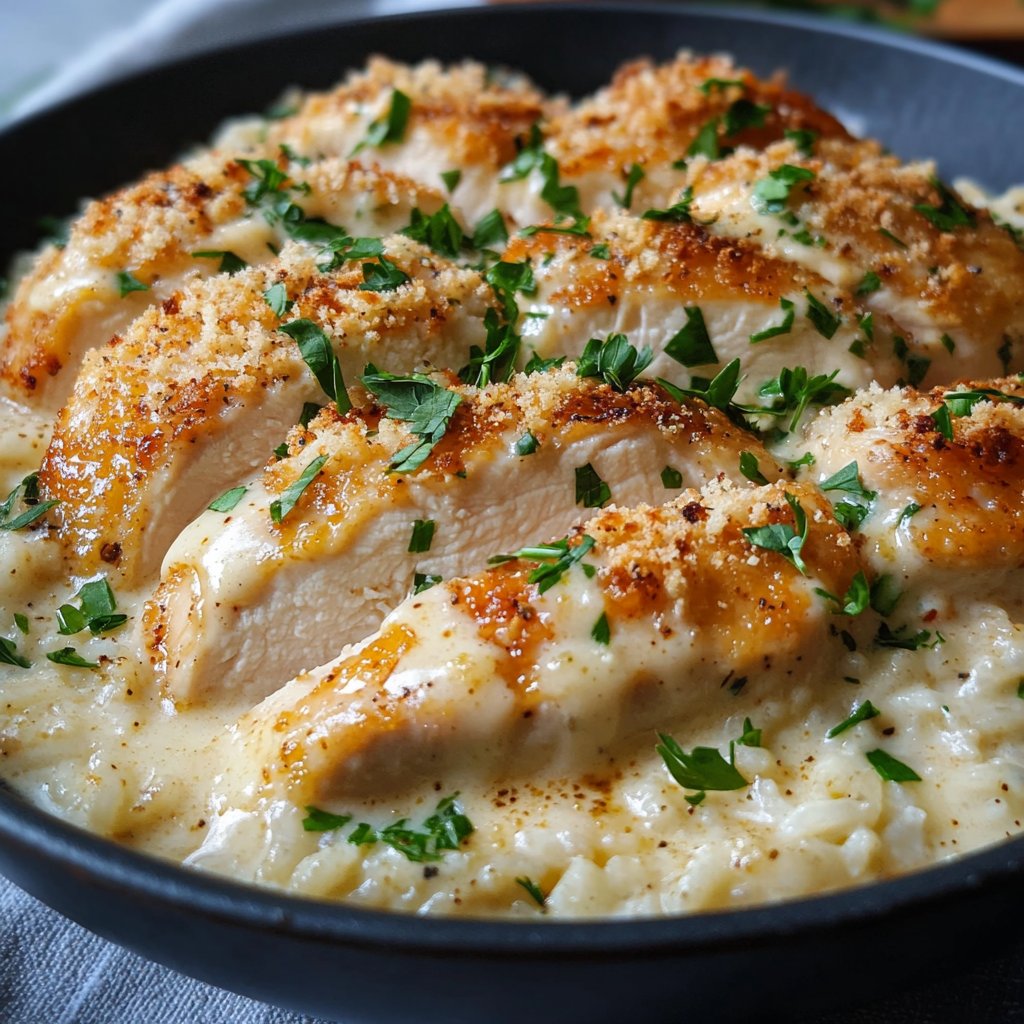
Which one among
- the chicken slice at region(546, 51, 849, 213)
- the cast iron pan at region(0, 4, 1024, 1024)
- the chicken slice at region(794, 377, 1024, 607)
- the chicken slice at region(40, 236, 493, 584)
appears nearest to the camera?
the cast iron pan at region(0, 4, 1024, 1024)

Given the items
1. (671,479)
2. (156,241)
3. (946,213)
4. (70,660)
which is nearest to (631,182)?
(946,213)

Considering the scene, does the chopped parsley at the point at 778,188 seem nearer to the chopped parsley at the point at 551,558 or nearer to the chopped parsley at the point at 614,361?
the chopped parsley at the point at 614,361

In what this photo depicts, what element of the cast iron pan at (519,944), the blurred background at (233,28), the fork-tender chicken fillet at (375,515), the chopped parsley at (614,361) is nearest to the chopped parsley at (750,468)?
the fork-tender chicken fillet at (375,515)

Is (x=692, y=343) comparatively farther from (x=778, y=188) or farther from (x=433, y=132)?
(x=433, y=132)

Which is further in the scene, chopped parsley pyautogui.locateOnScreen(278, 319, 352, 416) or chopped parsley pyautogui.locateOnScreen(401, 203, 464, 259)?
chopped parsley pyautogui.locateOnScreen(401, 203, 464, 259)

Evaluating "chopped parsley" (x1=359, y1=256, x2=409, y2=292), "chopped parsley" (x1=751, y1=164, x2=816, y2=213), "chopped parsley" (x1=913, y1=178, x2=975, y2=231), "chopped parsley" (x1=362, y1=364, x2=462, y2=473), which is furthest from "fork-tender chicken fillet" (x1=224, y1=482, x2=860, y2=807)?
"chopped parsley" (x1=913, y1=178, x2=975, y2=231)

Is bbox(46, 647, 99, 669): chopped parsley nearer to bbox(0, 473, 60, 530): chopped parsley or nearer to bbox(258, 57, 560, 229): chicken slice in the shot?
bbox(0, 473, 60, 530): chopped parsley

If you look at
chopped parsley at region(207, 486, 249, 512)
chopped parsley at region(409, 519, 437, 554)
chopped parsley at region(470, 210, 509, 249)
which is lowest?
chopped parsley at region(409, 519, 437, 554)
